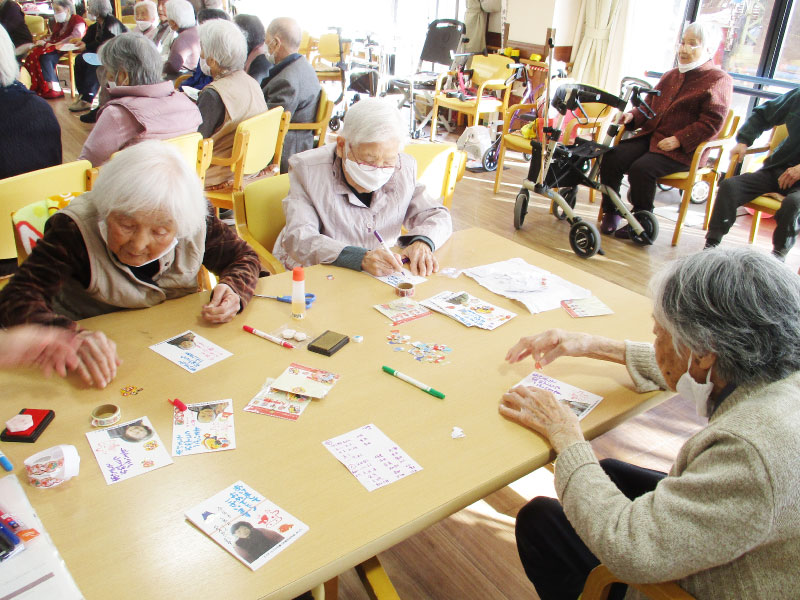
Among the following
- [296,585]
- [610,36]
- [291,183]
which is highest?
[610,36]

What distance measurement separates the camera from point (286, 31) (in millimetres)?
4309

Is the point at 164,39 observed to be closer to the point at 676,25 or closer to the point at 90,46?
the point at 90,46

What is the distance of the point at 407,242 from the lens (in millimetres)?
2080

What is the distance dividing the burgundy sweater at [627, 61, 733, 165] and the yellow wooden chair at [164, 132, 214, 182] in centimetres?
315

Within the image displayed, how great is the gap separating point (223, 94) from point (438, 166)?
155cm

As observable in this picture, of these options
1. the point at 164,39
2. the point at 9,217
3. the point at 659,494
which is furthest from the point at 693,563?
the point at 164,39

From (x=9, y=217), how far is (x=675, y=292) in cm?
213

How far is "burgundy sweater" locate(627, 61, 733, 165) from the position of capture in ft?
13.4

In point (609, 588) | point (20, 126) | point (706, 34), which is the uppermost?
point (706, 34)

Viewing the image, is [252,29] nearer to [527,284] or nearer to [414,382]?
[527,284]

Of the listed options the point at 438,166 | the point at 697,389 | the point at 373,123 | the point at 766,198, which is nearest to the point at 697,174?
the point at 766,198

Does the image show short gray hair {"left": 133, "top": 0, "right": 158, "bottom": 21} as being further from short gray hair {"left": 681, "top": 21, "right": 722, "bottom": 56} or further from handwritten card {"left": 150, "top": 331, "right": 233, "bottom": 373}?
handwritten card {"left": 150, "top": 331, "right": 233, "bottom": 373}

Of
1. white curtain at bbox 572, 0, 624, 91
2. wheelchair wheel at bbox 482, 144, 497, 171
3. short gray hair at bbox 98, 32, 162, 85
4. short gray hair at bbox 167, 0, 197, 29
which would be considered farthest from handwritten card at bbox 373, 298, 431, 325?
white curtain at bbox 572, 0, 624, 91

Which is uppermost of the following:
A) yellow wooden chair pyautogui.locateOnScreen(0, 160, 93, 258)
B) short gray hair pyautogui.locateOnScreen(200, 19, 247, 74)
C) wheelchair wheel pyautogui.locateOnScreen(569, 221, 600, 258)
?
short gray hair pyautogui.locateOnScreen(200, 19, 247, 74)
